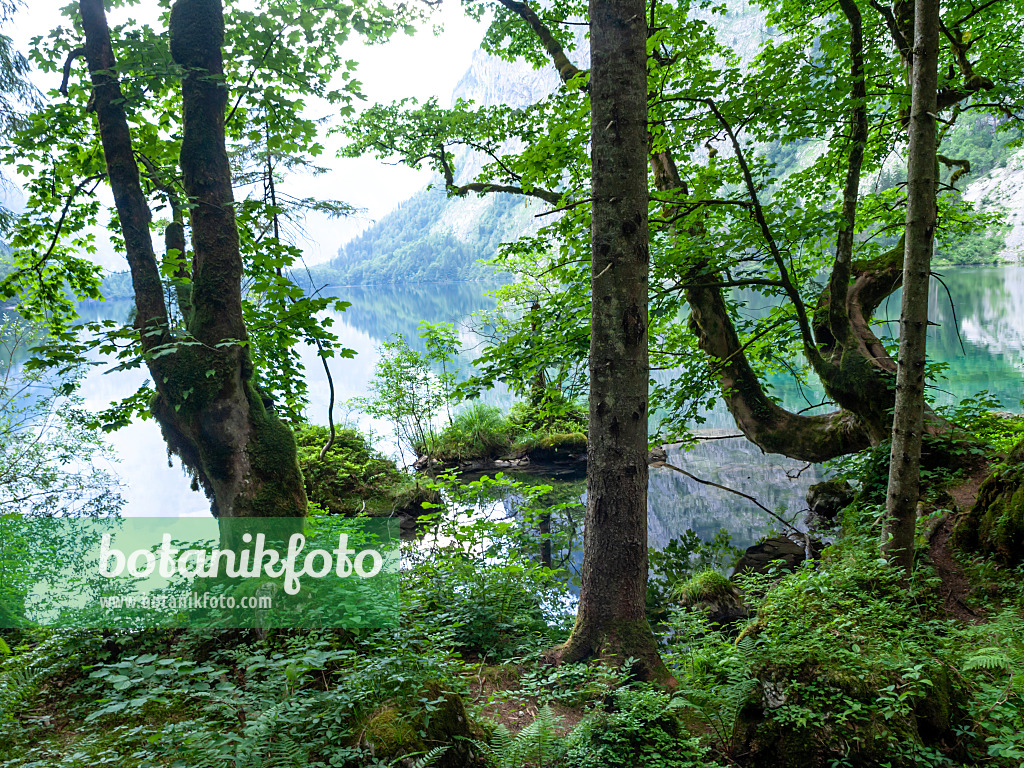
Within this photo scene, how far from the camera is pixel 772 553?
8.73 meters

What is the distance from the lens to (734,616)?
707 centimetres

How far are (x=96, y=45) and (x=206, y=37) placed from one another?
2.65 feet

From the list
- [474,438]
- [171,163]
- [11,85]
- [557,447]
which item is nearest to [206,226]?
[171,163]

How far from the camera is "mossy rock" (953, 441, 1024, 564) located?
4129mm

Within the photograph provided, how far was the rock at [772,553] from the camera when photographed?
27.0 ft

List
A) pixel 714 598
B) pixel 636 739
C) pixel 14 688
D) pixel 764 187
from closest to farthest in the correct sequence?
pixel 636 739 < pixel 14 688 < pixel 764 187 < pixel 714 598

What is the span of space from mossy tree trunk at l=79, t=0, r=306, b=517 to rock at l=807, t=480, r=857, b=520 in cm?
897

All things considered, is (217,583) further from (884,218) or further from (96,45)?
(884,218)

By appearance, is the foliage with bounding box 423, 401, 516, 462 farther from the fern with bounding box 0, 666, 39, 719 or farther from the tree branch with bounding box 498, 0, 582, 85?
the fern with bounding box 0, 666, 39, 719

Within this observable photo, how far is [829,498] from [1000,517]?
20.4ft

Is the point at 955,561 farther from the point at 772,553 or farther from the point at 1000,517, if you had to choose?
the point at 772,553

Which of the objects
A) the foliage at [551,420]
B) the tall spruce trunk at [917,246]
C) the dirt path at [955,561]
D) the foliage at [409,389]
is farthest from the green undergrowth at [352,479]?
the tall spruce trunk at [917,246]

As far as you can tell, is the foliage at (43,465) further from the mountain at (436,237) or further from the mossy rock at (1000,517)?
the mountain at (436,237)

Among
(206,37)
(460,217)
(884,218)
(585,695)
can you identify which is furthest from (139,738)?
(460,217)
